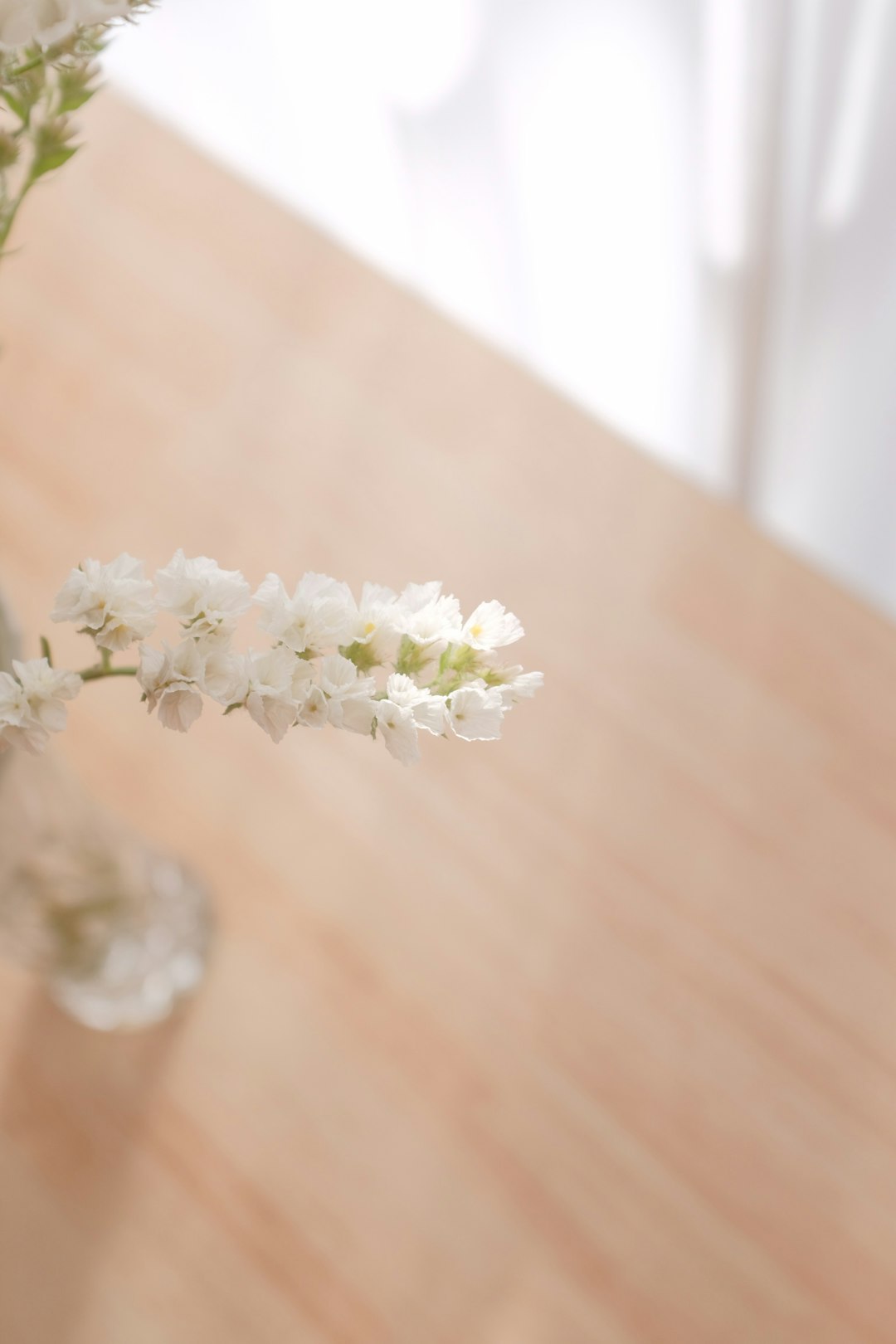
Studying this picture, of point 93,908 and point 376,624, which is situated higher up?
point 376,624

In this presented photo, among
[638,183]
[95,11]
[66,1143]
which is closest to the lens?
[95,11]

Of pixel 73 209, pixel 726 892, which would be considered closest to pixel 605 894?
pixel 726 892

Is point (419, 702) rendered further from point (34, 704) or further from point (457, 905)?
point (457, 905)

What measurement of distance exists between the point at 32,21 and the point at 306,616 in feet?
0.65

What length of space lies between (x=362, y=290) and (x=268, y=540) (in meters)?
0.25

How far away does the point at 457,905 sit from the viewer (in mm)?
854

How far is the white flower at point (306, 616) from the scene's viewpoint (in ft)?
1.24

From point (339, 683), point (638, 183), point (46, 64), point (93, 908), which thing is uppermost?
point (638, 183)

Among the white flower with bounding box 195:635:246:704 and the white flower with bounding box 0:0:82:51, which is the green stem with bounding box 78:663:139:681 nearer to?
the white flower with bounding box 195:635:246:704

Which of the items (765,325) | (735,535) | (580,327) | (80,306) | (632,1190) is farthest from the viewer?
(580,327)

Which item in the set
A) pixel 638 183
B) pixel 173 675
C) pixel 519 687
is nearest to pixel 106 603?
pixel 173 675

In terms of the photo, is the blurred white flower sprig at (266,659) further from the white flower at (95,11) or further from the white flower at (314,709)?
the white flower at (95,11)

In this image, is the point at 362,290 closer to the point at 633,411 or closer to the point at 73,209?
the point at 73,209

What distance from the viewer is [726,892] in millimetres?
845
